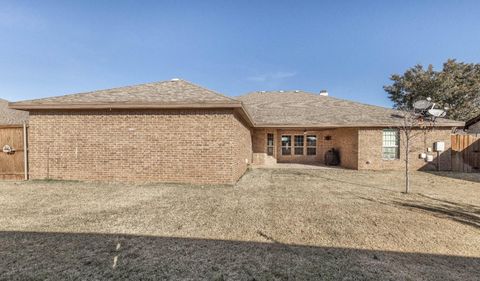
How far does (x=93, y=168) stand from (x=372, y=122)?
44.7 feet

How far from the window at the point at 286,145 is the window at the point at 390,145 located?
19.8ft

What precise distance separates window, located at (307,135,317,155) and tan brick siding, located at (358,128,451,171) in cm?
428

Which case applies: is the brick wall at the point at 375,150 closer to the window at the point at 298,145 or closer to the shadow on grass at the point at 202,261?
the window at the point at 298,145

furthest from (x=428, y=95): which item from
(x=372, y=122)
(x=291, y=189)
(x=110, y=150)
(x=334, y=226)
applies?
(x=110, y=150)

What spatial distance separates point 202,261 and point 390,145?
13368 millimetres

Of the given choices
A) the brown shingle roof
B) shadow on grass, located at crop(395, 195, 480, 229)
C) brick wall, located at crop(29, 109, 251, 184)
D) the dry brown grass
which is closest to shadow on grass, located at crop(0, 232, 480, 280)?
the dry brown grass

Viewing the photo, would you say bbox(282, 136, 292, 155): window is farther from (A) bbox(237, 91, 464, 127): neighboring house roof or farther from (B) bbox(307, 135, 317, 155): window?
(A) bbox(237, 91, 464, 127): neighboring house roof

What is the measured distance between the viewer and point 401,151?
1261cm

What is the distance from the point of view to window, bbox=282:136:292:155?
1695cm

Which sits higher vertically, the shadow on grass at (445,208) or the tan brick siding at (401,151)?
the tan brick siding at (401,151)

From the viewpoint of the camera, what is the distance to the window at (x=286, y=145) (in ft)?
55.6

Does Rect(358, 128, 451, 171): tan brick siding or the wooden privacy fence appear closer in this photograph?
the wooden privacy fence

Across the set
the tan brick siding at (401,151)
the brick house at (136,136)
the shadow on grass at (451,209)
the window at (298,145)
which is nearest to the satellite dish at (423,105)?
the tan brick siding at (401,151)

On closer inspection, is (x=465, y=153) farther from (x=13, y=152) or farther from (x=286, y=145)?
(x=13, y=152)
